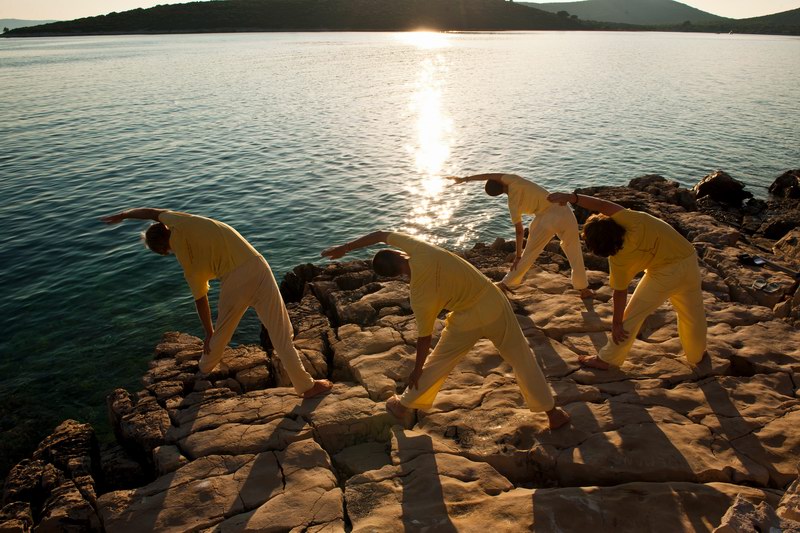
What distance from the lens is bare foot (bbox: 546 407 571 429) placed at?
5.74 m

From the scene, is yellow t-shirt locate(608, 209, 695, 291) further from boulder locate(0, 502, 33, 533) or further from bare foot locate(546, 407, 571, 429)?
boulder locate(0, 502, 33, 533)

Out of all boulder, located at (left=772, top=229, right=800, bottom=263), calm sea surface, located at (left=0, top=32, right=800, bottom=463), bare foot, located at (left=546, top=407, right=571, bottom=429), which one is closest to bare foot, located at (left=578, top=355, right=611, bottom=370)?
bare foot, located at (left=546, top=407, right=571, bottom=429)

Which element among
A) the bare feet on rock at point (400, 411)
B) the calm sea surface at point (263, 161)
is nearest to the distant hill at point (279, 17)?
the calm sea surface at point (263, 161)

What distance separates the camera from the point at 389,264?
5.01 meters

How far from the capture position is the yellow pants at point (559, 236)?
8516 millimetres

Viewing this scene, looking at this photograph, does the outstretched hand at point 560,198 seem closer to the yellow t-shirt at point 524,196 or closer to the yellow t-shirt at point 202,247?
the yellow t-shirt at point 524,196

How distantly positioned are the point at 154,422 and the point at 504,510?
175 inches

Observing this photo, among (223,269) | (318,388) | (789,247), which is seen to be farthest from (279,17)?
(318,388)

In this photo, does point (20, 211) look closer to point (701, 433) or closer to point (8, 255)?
point (8, 255)

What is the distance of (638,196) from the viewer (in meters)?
15.8

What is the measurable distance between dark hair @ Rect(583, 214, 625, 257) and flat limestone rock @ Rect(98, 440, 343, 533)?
386cm

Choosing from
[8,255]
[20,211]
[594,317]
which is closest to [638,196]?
[594,317]

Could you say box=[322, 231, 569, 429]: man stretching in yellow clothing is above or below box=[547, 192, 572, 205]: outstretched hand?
below

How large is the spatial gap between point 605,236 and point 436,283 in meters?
2.16
